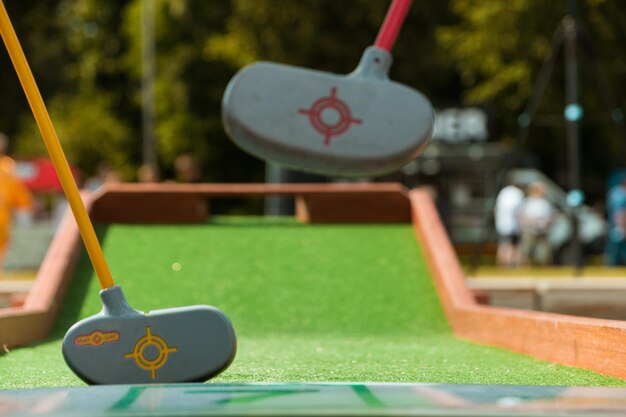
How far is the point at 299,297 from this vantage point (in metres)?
7.84

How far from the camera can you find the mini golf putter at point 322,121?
4.31 m

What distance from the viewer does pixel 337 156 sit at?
436cm

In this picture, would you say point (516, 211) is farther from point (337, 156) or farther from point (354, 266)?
point (337, 156)

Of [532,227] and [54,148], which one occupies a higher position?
[54,148]

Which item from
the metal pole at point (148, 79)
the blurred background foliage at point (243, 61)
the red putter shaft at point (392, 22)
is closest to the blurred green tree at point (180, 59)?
the blurred background foliage at point (243, 61)

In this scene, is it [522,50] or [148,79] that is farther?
[148,79]

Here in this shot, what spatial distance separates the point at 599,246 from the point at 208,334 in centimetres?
2098

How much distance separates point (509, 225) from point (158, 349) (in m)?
15.4

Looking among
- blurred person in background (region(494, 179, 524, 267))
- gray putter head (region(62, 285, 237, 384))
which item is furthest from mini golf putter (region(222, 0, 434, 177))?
blurred person in background (region(494, 179, 524, 267))

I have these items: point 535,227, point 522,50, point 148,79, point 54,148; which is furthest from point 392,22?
point 148,79

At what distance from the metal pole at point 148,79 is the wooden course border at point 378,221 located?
34217mm

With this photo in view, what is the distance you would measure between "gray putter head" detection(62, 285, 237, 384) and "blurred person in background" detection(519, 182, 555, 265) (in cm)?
1579

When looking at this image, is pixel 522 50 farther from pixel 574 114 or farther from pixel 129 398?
pixel 129 398

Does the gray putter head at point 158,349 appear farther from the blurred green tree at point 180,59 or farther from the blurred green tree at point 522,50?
the blurred green tree at point 180,59
